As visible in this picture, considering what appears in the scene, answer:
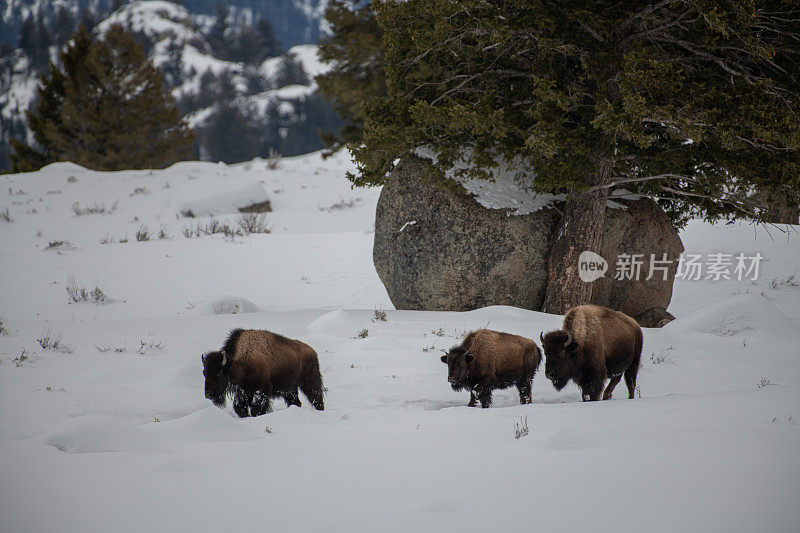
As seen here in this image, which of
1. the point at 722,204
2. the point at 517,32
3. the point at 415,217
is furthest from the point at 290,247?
the point at 722,204

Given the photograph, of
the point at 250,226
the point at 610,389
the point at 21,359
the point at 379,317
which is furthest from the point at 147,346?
the point at 250,226

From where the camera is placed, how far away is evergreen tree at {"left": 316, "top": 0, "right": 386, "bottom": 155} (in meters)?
17.7

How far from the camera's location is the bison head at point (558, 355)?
5402 mm

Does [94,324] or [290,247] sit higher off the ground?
[290,247]

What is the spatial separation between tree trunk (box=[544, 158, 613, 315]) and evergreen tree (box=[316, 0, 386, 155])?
1015cm

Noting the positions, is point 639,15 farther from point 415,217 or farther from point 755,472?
point 755,472

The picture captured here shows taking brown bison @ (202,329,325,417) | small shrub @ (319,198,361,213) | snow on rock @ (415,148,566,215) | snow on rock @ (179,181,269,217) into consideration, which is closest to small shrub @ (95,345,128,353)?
brown bison @ (202,329,325,417)

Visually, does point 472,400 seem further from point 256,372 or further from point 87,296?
point 87,296

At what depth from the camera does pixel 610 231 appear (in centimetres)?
952

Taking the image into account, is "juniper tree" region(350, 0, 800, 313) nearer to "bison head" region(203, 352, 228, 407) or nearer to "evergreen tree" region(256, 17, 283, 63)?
"bison head" region(203, 352, 228, 407)

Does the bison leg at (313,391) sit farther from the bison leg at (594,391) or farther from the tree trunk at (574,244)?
the tree trunk at (574,244)

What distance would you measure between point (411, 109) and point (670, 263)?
5944 mm

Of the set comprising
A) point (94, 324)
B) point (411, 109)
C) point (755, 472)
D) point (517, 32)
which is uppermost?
point (517, 32)

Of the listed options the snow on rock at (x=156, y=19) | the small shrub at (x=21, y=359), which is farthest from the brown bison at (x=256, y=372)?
the snow on rock at (x=156, y=19)
